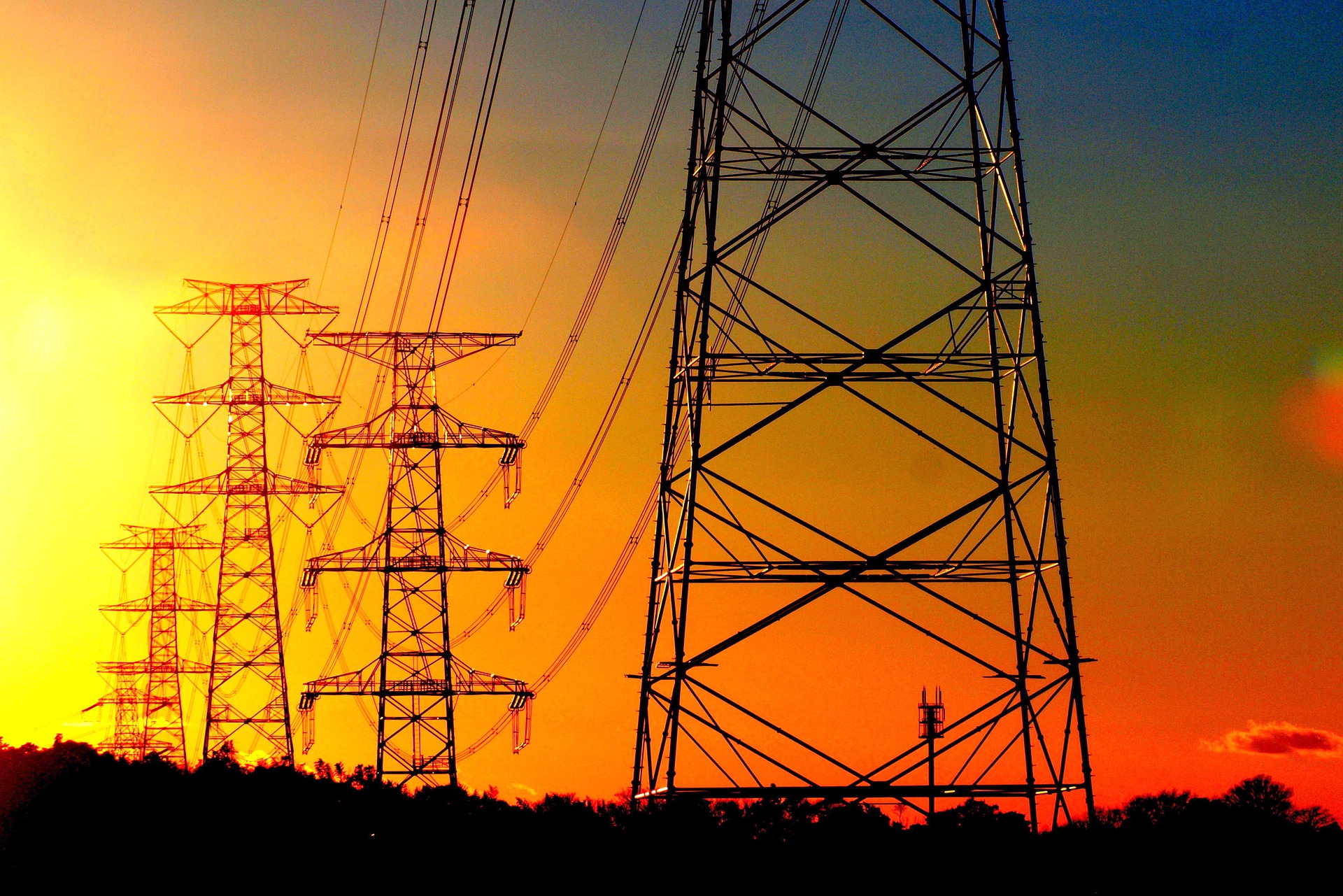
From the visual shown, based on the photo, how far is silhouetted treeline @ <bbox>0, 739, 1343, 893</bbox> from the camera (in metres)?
25.7

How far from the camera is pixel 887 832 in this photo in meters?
26.4

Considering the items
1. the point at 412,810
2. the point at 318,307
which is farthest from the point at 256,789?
the point at 318,307

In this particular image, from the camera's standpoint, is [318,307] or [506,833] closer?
[506,833]

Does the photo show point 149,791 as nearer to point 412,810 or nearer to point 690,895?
point 412,810

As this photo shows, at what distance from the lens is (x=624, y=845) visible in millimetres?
26969

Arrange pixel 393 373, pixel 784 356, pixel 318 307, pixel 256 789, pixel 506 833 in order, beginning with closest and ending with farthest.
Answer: pixel 784 356 → pixel 506 833 → pixel 256 789 → pixel 393 373 → pixel 318 307

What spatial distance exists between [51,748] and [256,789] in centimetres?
1433

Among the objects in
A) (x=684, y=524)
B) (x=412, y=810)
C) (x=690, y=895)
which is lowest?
(x=690, y=895)

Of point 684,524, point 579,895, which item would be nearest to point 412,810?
point 579,895

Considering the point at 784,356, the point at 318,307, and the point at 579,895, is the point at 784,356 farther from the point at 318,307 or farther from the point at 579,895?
the point at 318,307

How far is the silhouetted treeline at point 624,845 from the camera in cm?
2570

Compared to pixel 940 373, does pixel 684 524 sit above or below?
below

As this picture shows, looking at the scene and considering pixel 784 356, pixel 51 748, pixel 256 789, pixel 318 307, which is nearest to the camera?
pixel 784 356

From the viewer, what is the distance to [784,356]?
2808 centimetres
